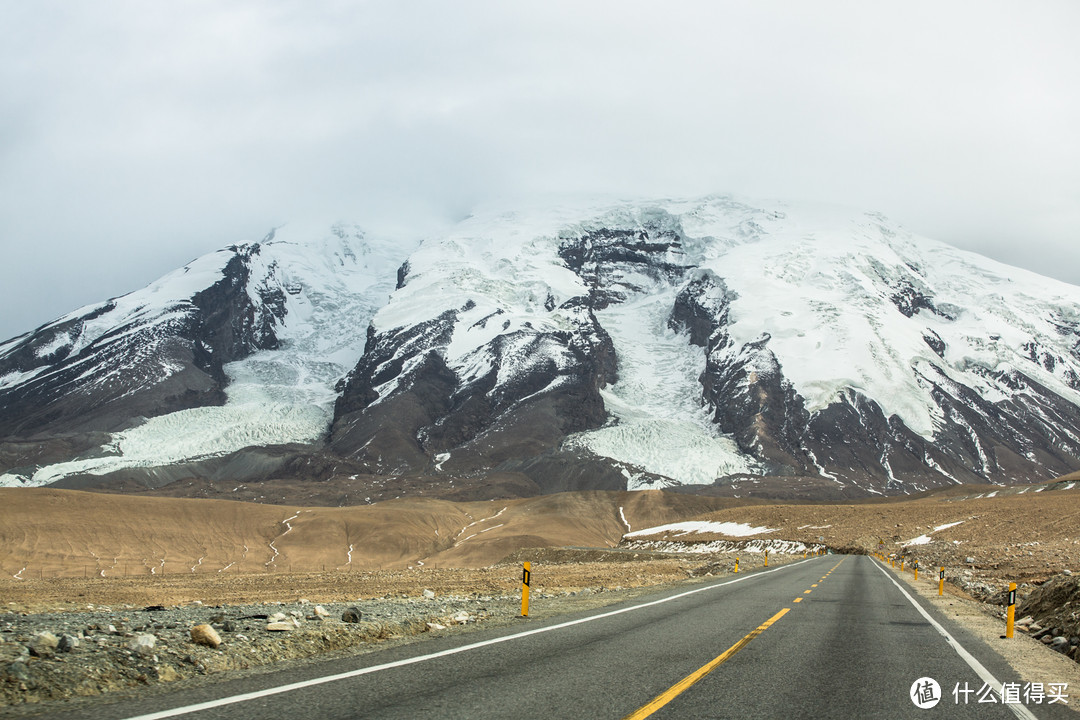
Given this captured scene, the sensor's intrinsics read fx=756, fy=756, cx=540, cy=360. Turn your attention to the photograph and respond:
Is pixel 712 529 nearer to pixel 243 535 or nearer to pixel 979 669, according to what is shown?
pixel 243 535

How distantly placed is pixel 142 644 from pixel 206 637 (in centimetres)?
90

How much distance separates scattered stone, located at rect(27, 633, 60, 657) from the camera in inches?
340

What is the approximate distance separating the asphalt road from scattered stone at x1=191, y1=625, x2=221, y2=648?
5.69ft

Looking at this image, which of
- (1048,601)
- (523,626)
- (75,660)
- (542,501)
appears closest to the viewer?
(75,660)

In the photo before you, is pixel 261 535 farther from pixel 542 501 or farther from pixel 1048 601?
pixel 1048 601

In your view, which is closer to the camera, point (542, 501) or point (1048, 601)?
point (1048, 601)

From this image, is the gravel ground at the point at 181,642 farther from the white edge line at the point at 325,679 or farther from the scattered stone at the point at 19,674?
the white edge line at the point at 325,679

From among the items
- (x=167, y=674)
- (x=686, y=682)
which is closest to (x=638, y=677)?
(x=686, y=682)

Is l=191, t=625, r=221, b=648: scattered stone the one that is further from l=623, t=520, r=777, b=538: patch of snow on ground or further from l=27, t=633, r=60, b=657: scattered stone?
l=623, t=520, r=777, b=538: patch of snow on ground

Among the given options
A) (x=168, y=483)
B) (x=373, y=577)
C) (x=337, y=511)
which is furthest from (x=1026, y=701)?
(x=168, y=483)

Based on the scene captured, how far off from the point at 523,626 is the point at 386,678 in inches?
219

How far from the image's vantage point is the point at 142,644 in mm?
9250

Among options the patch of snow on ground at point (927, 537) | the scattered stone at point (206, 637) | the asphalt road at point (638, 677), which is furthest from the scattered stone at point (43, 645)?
the patch of snow on ground at point (927, 537)

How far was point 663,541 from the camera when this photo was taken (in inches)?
3487
